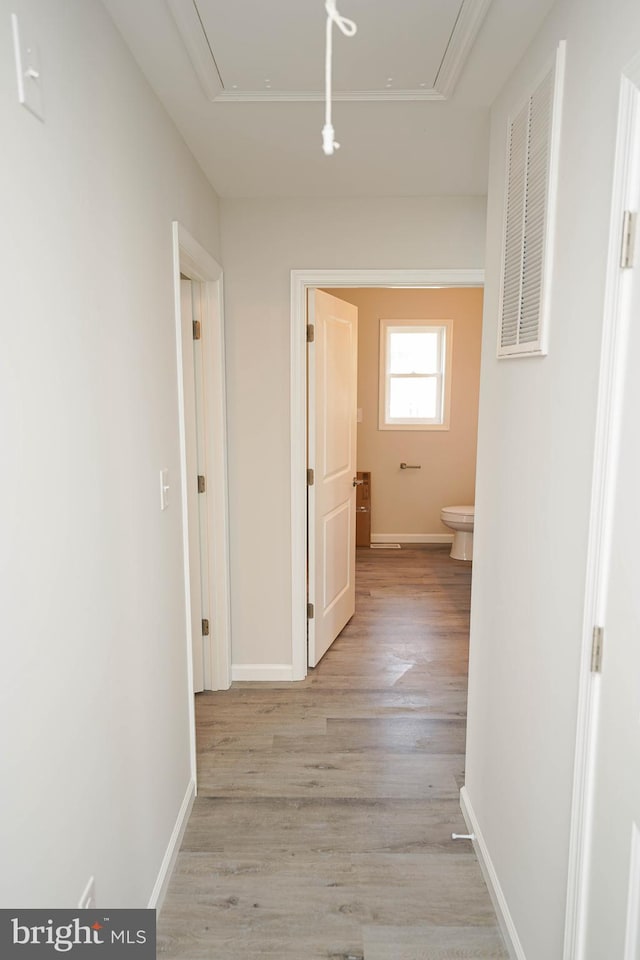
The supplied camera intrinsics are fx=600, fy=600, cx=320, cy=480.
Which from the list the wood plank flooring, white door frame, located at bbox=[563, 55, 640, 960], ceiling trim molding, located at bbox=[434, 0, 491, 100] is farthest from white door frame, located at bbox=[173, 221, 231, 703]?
white door frame, located at bbox=[563, 55, 640, 960]

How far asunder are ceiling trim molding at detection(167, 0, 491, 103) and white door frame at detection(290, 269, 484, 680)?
1.12 m

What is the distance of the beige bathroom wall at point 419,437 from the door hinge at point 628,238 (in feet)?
15.3

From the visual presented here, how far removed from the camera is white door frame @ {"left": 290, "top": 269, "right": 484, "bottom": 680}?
2.99 meters

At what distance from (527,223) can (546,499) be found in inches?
29.4

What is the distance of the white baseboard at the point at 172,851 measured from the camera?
1807mm

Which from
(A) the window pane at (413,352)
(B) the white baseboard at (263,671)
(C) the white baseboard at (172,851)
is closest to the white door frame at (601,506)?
(C) the white baseboard at (172,851)

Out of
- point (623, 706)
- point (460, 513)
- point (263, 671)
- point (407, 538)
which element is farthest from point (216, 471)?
point (407, 538)

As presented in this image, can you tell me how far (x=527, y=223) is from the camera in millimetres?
1605

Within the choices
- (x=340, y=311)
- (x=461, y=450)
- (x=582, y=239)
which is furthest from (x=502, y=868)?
(x=461, y=450)

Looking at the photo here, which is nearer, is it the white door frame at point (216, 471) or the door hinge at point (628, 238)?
the door hinge at point (628, 238)

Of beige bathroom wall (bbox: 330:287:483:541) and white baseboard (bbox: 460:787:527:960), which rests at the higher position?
beige bathroom wall (bbox: 330:287:483:541)

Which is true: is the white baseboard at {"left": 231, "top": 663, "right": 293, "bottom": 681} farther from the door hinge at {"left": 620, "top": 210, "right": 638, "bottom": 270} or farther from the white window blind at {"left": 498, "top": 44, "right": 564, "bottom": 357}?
the door hinge at {"left": 620, "top": 210, "right": 638, "bottom": 270}

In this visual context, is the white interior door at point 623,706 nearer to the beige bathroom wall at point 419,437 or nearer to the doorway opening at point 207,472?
the doorway opening at point 207,472

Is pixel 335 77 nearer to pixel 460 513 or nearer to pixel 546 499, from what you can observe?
pixel 546 499
